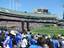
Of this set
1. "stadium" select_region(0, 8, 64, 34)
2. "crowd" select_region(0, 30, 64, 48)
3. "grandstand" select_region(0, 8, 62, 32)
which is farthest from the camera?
"grandstand" select_region(0, 8, 62, 32)

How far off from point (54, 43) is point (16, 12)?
23.4 meters

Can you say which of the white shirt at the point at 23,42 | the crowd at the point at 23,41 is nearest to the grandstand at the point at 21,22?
the crowd at the point at 23,41

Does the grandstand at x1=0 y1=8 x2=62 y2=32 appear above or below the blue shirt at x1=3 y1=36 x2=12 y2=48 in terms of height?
below

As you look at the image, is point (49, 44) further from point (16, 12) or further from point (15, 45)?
point (16, 12)

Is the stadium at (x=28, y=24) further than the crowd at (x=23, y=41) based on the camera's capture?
Yes

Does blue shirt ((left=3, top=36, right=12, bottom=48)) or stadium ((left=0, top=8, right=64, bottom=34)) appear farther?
stadium ((left=0, top=8, right=64, bottom=34))

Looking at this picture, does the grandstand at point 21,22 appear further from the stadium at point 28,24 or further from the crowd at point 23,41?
the crowd at point 23,41

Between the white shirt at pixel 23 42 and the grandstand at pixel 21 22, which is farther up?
the white shirt at pixel 23 42

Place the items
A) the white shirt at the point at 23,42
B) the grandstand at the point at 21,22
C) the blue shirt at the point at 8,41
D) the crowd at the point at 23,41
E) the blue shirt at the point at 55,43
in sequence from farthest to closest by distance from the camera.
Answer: the grandstand at the point at 21,22, the blue shirt at the point at 55,43, the white shirt at the point at 23,42, the blue shirt at the point at 8,41, the crowd at the point at 23,41

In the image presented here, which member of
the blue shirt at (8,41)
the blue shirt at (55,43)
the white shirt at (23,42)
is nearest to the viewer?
the blue shirt at (8,41)

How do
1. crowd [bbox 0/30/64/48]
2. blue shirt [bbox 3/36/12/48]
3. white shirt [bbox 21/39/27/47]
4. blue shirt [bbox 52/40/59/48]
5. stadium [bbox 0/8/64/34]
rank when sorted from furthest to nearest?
stadium [bbox 0/8/64/34], blue shirt [bbox 52/40/59/48], white shirt [bbox 21/39/27/47], blue shirt [bbox 3/36/12/48], crowd [bbox 0/30/64/48]

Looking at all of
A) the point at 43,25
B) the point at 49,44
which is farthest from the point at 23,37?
the point at 43,25

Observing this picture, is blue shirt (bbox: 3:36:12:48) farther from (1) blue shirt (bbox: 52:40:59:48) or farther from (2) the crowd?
(1) blue shirt (bbox: 52:40:59:48)

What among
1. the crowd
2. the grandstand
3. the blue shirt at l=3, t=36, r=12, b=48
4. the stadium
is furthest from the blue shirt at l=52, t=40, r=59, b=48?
the grandstand
